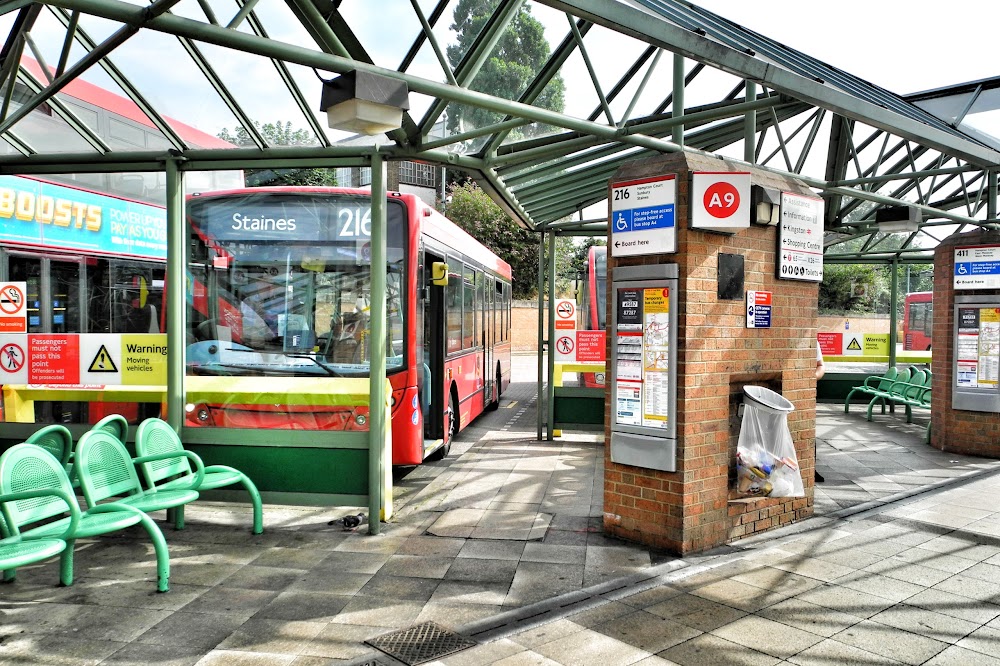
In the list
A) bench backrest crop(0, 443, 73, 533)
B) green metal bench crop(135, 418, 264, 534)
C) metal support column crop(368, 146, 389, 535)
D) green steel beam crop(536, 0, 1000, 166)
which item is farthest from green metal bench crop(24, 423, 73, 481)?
green steel beam crop(536, 0, 1000, 166)

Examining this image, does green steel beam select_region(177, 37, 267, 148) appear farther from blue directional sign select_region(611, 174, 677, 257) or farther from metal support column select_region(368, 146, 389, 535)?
blue directional sign select_region(611, 174, 677, 257)

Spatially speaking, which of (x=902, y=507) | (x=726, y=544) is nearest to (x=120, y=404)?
(x=726, y=544)

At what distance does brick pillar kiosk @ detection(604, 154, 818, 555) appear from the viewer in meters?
5.25

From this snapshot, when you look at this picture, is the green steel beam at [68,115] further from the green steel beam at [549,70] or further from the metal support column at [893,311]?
the metal support column at [893,311]

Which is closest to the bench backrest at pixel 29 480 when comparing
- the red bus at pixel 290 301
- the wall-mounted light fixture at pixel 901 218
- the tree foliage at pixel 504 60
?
the red bus at pixel 290 301

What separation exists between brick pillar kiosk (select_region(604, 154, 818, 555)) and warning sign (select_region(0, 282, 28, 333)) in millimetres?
5320

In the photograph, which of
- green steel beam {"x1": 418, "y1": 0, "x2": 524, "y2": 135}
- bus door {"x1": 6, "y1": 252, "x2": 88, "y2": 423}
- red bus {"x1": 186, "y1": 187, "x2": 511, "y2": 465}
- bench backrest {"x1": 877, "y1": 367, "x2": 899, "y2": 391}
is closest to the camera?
green steel beam {"x1": 418, "y1": 0, "x2": 524, "y2": 135}

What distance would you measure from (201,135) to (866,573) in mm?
6096

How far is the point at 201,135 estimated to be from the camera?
6.10m

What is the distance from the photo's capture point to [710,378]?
5395 mm

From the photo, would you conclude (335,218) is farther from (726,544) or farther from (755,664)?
(755,664)

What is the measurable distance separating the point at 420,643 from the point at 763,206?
4.01m

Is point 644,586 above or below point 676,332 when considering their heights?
below

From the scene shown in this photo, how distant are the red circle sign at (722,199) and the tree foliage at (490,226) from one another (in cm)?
2829
